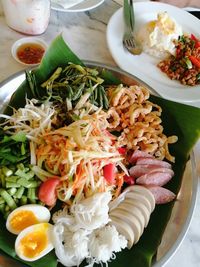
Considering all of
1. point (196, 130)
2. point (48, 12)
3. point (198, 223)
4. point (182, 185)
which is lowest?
point (198, 223)

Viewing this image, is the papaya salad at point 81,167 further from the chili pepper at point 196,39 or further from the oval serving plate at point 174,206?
the chili pepper at point 196,39

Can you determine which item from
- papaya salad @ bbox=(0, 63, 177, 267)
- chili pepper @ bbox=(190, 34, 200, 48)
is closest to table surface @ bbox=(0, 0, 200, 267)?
papaya salad @ bbox=(0, 63, 177, 267)

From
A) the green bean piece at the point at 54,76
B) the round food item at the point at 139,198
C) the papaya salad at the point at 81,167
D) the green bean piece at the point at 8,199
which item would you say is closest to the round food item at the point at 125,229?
the papaya salad at the point at 81,167

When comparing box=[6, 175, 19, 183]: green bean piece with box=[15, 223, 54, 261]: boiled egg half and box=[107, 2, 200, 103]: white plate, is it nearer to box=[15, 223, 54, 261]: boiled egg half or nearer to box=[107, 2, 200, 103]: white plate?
box=[15, 223, 54, 261]: boiled egg half

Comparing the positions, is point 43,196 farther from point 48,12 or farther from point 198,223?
point 48,12

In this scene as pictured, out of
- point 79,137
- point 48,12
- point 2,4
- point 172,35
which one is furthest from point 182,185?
point 2,4

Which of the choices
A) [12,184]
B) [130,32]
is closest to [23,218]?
[12,184]
